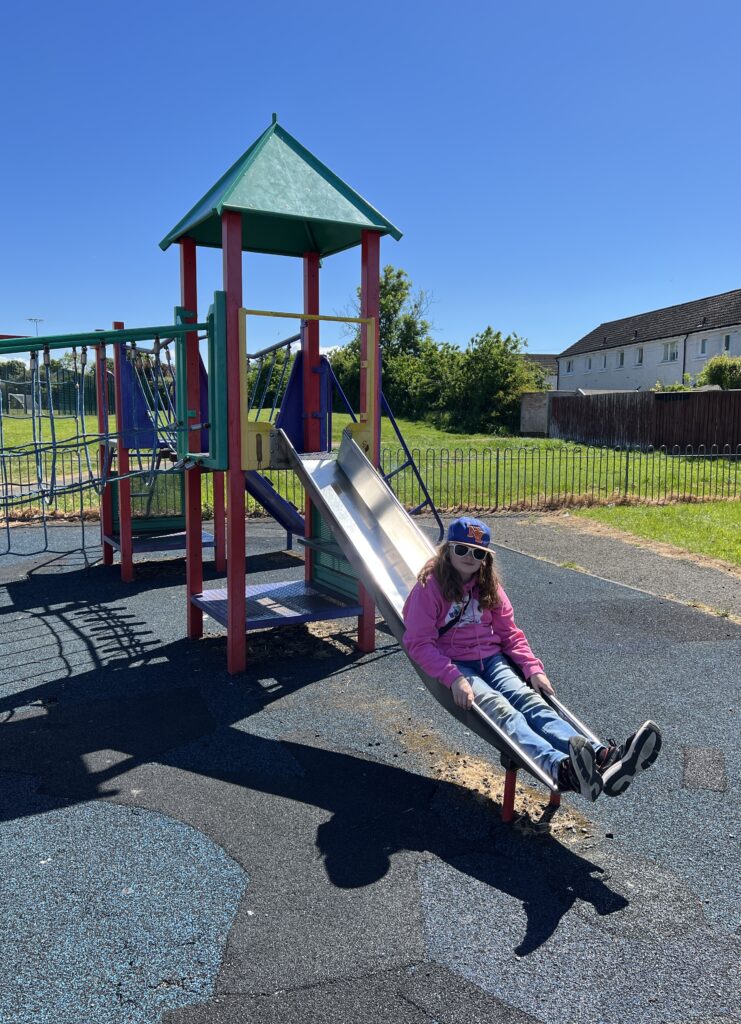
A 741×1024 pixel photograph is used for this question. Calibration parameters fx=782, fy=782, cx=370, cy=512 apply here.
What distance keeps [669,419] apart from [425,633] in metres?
21.6

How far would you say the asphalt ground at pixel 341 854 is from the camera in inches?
95.7

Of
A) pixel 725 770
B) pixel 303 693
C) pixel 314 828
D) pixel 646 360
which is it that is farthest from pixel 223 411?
pixel 646 360

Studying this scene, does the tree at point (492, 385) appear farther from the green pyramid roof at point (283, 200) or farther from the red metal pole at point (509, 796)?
the red metal pole at point (509, 796)

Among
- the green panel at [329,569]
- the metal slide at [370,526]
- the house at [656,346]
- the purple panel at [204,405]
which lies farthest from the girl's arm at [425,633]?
the house at [656,346]

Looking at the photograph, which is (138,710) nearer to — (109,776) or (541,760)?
(109,776)

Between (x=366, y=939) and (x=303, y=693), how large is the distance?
2500 mm

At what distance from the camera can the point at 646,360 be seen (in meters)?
41.1

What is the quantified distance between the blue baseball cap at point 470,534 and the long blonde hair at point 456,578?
0.18 feet

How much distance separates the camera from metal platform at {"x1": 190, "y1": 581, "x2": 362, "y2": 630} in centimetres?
575

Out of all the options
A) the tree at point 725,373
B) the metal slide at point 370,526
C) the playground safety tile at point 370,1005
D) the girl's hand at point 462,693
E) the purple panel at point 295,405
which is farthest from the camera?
the tree at point 725,373

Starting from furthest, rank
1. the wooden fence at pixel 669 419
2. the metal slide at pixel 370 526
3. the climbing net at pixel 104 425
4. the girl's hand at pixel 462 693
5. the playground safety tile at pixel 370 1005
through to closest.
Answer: the wooden fence at pixel 669 419
the climbing net at pixel 104 425
the metal slide at pixel 370 526
the girl's hand at pixel 462 693
the playground safety tile at pixel 370 1005

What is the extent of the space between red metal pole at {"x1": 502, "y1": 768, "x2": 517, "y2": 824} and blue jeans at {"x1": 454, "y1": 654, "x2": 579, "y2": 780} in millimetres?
203

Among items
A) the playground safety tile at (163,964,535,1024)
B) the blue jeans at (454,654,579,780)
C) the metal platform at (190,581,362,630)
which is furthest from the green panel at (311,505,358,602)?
the playground safety tile at (163,964,535,1024)

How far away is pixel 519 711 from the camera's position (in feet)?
11.4
